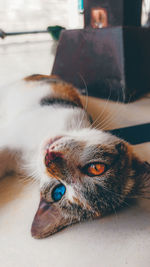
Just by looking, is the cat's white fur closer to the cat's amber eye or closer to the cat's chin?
the cat's chin

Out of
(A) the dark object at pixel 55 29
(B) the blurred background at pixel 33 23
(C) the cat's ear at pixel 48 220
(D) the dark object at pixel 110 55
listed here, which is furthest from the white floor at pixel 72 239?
(A) the dark object at pixel 55 29

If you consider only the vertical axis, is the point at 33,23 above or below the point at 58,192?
above

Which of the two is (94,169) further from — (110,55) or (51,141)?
(110,55)

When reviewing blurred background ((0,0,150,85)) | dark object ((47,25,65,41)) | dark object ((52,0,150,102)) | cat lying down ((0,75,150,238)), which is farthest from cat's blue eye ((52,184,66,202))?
dark object ((47,25,65,41))

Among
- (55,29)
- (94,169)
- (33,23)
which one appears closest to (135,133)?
(94,169)

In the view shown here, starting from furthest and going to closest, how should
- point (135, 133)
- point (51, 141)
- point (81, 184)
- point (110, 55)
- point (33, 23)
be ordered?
1. point (33, 23)
2. point (110, 55)
3. point (135, 133)
4. point (51, 141)
5. point (81, 184)

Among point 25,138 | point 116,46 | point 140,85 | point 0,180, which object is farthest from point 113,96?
point 0,180

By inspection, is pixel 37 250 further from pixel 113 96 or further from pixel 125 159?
pixel 113 96
